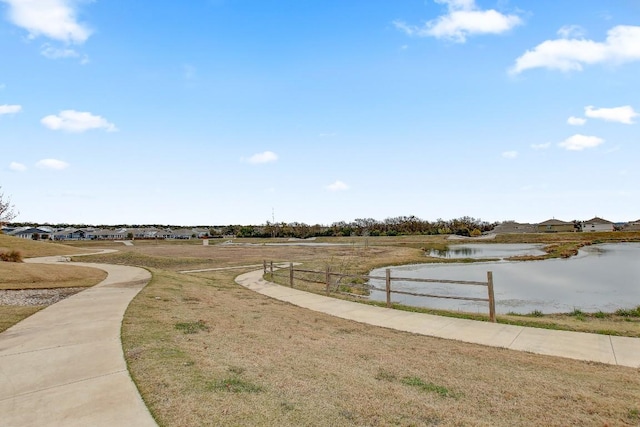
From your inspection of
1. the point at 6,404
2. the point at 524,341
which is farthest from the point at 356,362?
the point at 6,404

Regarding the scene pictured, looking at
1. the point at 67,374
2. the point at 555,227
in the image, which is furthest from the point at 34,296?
the point at 555,227

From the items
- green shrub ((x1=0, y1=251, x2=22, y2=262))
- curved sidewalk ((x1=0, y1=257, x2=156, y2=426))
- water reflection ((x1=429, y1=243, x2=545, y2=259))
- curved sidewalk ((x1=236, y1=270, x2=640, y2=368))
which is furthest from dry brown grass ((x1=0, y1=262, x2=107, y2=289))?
water reflection ((x1=429, y1=243, x2=545, y2=259))

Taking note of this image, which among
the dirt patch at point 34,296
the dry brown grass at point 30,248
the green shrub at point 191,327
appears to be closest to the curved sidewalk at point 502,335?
the green shrub at point 191,327

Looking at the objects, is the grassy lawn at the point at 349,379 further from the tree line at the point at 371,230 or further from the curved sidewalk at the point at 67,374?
the tree line at the point at 371,230

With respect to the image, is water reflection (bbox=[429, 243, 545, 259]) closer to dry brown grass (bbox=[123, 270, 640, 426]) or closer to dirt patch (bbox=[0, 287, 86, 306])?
dry brown grass (bbox=[123, 270, 640, 426])

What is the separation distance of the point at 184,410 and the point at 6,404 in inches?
97.5

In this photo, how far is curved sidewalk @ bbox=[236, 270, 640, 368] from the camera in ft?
26.6

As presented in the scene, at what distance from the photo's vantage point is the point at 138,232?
138 metres

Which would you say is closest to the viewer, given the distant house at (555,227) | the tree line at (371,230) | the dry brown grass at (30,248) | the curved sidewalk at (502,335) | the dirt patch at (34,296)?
the curved sidewalk at (502,335)

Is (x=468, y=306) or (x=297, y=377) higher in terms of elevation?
(x=297, y=377)

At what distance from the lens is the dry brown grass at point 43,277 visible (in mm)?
16109

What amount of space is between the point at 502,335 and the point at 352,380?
5.49 meters

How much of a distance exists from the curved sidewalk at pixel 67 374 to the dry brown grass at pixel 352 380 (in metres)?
0.30

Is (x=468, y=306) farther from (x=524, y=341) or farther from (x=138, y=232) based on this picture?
(x=138, y=232)
